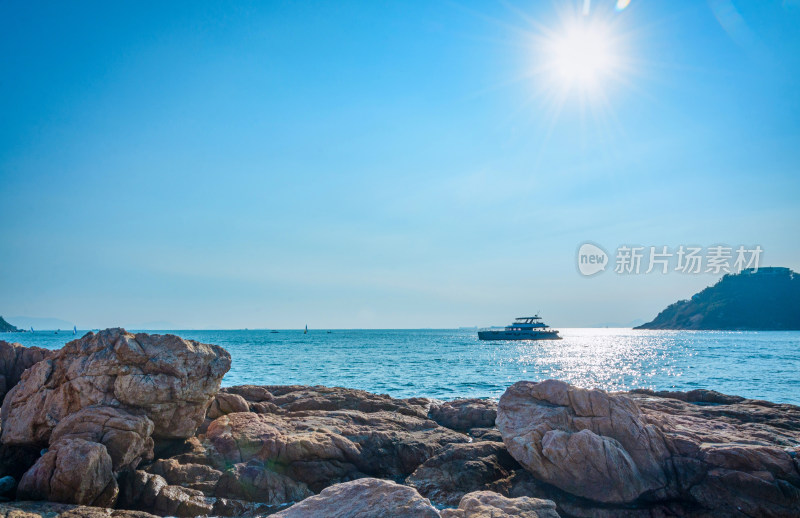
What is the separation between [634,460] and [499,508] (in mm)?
6033

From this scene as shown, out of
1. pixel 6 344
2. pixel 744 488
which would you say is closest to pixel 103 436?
Result: pixel 6 344

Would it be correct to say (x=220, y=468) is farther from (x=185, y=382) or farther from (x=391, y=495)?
(x=391, y=495)

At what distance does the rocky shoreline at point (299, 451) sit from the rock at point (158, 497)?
1.2 inches

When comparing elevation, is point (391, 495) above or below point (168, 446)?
above

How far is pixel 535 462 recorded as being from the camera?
11633 millimetres

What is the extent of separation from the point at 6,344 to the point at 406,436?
47.0 feet

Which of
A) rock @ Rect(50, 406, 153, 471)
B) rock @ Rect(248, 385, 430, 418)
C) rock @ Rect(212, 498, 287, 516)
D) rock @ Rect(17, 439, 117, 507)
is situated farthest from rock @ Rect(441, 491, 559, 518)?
rock @ Rect(248, 385, 430, 418)

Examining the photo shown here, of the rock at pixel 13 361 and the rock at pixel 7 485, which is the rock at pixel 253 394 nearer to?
the rock at pixel 13 361

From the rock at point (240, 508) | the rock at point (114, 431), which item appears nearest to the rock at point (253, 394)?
the rock at point (114, 431)

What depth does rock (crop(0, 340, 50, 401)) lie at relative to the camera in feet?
50.4

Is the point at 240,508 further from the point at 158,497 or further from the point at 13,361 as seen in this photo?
the point at 13,361

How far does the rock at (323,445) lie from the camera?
505 inches

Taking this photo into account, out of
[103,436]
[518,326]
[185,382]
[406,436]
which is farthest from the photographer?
[518,326]

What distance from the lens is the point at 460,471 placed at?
482 inches
